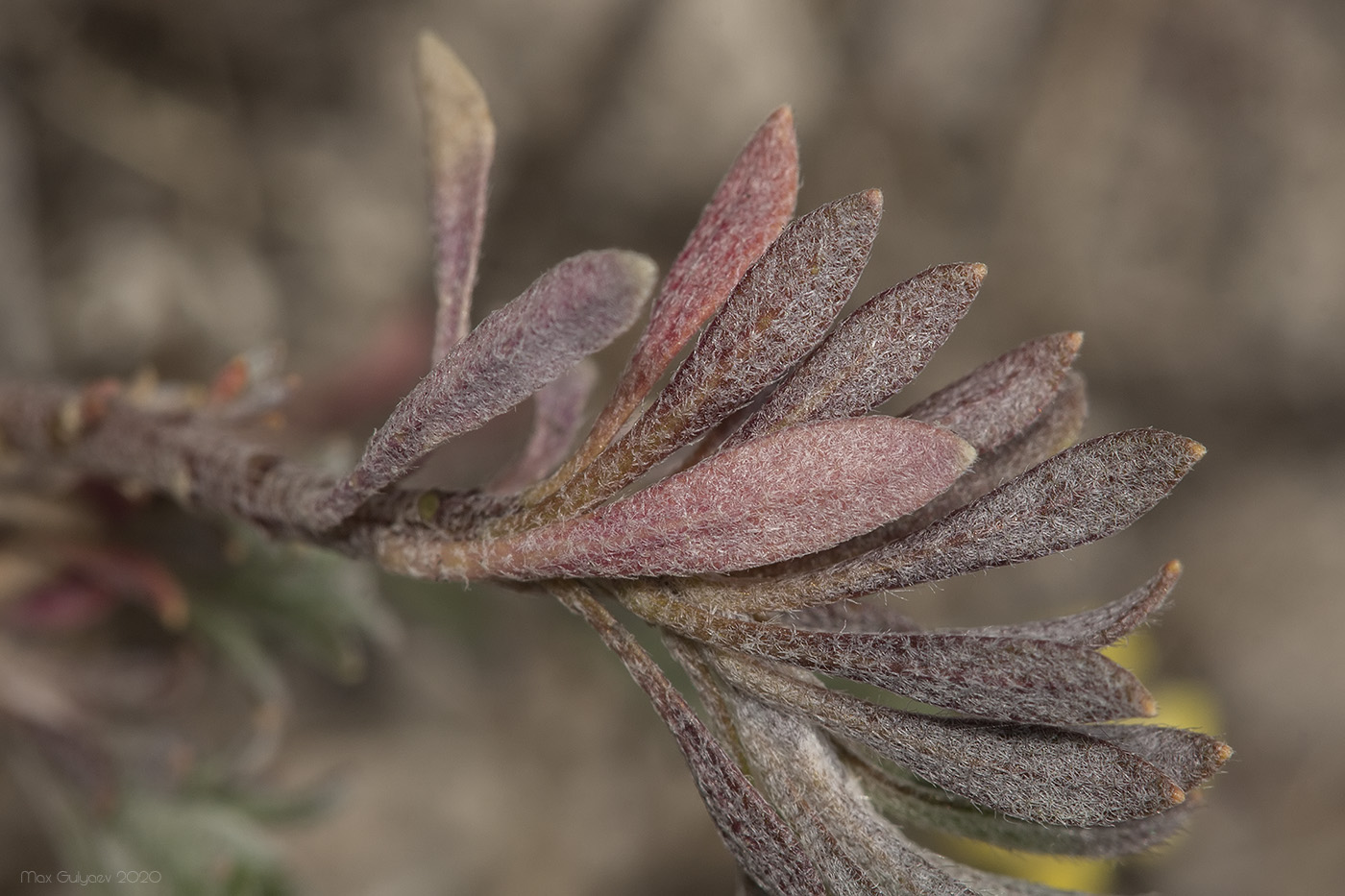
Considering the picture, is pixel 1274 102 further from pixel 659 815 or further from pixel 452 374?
pixel 452 374

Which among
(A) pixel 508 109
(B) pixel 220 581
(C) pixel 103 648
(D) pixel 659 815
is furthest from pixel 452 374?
(D) pixel 659 815

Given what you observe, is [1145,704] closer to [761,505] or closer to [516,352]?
[761,505]

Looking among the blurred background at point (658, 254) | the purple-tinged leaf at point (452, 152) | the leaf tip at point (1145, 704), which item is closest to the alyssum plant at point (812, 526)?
the leaf tip at point (1145, 704)

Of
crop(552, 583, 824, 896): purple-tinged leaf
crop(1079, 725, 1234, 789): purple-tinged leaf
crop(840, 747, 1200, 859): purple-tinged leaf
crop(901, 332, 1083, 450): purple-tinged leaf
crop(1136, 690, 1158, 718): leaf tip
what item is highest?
crop(901, 332, 1083, 450): purple-tinged leaf

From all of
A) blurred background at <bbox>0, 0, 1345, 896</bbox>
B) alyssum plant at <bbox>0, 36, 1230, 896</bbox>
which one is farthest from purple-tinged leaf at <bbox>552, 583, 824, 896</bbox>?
blurred background at <bbox>0, 0, 1345, 896</bbox>

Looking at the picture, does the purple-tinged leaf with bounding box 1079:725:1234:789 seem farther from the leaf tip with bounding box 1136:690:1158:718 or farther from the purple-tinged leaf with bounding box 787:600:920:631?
the purple-tinged leaf with bounding box 787:600:920:631

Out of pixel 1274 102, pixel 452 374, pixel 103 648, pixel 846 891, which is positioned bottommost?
pixel 103 648
